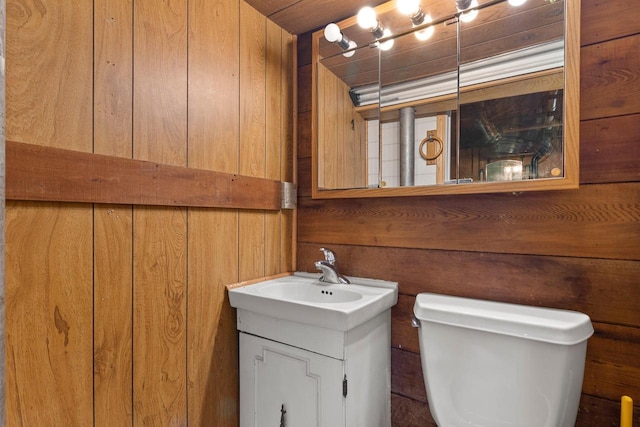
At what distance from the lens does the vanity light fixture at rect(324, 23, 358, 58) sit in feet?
4.42

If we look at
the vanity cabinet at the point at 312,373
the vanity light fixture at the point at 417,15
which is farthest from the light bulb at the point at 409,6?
the vanity cabinet at the point at 312,373

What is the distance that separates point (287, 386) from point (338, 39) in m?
1.33

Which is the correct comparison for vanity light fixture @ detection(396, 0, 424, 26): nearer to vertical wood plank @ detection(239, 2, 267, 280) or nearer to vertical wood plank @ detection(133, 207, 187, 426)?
vertical wood plank @ detection(239, 2, 267, 280)

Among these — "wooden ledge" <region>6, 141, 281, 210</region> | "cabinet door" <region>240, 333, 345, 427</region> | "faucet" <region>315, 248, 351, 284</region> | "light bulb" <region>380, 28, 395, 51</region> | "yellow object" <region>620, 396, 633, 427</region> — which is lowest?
"cabinet door" <region>240, 333, 345, 427</region>

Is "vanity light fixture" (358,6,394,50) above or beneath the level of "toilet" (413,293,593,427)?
above

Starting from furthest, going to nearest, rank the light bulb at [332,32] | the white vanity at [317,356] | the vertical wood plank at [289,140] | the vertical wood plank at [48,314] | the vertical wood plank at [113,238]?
the vertical wood plank at [289,140] → the light bulb at [332,32] → the white vanity at [317,356] → the vertical wood plank at [113,238] → the vertical wood plank at [48,314]

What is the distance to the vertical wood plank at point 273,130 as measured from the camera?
144 cm

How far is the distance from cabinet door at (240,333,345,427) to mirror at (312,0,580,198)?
64cm

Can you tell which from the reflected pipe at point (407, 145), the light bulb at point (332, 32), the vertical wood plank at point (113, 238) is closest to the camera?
the vertical wood plank at point (113, 238)

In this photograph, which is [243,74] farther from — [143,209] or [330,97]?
[143,209]

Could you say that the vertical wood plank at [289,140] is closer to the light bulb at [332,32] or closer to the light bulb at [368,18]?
the light bulb at [332,32]

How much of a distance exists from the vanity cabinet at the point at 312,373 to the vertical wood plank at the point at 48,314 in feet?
1.63

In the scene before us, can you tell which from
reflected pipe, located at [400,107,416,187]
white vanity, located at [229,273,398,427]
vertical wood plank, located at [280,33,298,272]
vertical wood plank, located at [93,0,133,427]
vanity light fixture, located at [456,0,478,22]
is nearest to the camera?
vertical wood plank, located at [93,0,133,427]

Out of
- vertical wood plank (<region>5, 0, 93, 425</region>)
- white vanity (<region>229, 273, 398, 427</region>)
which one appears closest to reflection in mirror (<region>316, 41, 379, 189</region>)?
white vanity (<region>229, 273, 398, 427</region>)
